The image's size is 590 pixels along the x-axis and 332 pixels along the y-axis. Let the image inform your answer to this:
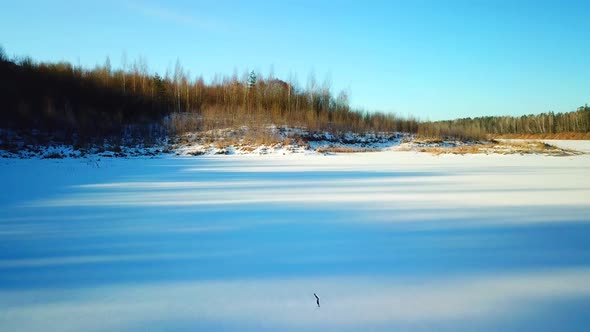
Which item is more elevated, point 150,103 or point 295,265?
point 150,103

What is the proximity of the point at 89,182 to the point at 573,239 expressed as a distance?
5.93 metres

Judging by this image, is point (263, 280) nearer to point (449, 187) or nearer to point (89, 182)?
point (449, 187)

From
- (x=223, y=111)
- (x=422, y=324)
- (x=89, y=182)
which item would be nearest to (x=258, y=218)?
(x=422, y=324)

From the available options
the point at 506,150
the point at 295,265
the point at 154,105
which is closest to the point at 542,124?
the point at 506,150

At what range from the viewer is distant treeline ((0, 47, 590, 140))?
52.1 feet

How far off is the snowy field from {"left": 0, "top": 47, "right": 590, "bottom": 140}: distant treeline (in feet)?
49.3

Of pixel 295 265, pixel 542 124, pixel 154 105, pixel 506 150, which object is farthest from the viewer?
pixel 542 124

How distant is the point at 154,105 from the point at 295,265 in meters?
21.4

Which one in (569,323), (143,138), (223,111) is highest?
(223,111)

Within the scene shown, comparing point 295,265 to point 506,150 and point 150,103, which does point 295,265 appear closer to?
point 506,150

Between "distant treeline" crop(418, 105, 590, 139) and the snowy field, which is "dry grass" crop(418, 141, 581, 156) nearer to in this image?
the snowy field

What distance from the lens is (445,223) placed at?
8.38 feet

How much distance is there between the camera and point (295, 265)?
1.75 m

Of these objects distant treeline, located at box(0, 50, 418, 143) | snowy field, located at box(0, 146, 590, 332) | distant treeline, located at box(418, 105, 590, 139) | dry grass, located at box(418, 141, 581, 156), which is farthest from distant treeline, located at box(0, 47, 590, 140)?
distant treeline, located at box(418, 105, 590, 139)
